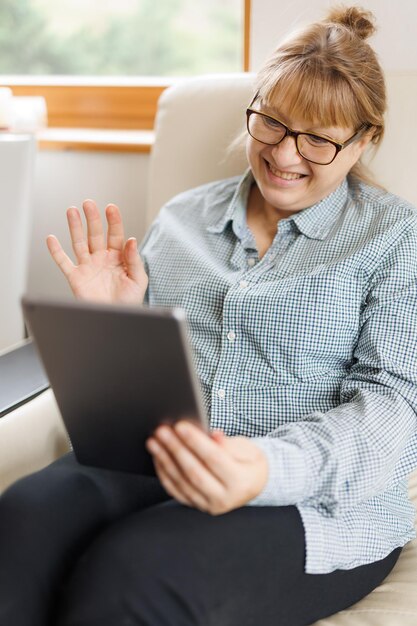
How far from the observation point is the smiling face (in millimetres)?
1146

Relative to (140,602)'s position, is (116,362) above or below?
above

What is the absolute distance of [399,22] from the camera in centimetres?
149

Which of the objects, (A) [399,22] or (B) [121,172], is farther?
(B) [121,172]

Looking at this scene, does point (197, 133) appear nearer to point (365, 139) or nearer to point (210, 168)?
point (210, 168)

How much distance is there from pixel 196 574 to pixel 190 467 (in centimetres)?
12

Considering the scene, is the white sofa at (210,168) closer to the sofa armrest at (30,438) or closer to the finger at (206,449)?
the sofa armrest at (30,438)

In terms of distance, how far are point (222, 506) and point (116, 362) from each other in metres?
0.19

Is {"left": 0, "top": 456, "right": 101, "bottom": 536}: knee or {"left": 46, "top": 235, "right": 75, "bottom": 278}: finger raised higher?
{"left": 46, "top": 235, "right": 75, "bottom": 278}: finger

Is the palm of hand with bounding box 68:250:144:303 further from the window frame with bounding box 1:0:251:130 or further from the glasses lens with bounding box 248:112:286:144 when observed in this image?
the window frame with bounding box 1:0:251:130

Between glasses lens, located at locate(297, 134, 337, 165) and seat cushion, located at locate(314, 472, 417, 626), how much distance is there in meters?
0.58

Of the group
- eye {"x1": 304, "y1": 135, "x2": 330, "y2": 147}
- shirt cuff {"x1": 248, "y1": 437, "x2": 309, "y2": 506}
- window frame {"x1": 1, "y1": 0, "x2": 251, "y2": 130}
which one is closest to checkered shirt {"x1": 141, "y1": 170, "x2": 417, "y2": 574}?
shirt cuff {"x1": 248, "y1": 437, "x2": 309, "y2": 506}

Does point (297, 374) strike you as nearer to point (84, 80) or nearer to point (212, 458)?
point (212, 458)

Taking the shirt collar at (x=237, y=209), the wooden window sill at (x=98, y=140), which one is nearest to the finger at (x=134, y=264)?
the shirt collar at (x=237, y=209)

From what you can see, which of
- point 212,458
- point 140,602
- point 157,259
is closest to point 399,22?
point 157,259
